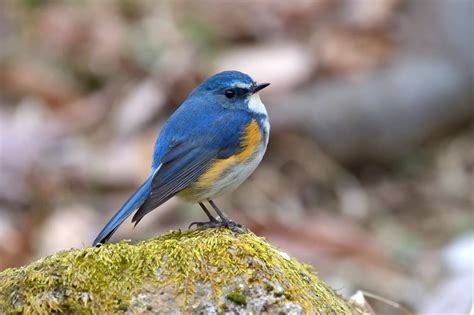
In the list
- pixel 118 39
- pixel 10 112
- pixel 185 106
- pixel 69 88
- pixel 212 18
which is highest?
pixel 212 18

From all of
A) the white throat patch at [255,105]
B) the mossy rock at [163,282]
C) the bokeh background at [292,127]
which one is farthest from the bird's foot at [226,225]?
the bokeh background at [292,127]

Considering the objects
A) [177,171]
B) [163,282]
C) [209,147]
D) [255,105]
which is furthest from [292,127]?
[163,282]

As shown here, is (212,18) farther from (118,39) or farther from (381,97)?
(381,97)

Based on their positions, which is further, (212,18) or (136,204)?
(212,18)

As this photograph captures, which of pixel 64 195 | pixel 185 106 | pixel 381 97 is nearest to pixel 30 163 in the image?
pixel 64 195

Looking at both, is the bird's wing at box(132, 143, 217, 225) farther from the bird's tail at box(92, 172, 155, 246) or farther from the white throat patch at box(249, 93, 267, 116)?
the white throat patch at box(249, 93, 267, 116)

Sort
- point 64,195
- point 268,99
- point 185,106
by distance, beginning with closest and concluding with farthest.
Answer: point 185,106 → point 64,195 → point 268,99

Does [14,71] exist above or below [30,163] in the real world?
above
